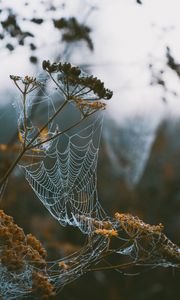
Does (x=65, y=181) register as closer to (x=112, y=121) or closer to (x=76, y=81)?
(x=76, y=81)

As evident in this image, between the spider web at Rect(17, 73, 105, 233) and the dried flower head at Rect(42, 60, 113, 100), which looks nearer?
the dried flower head at Rect(42, 60, 113, 100)

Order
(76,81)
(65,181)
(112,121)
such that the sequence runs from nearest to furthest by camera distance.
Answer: (76,81) < (65,181) < (112,121)

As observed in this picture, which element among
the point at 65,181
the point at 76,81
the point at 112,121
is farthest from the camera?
the point at 112,121

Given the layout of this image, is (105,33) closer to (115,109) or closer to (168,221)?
(115,109)

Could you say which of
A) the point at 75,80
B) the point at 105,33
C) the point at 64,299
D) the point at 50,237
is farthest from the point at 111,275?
the point at 75,80

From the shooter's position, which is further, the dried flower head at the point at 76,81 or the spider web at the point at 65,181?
the spider web at the point at 65,181

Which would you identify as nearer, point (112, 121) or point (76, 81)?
point (76, 81)

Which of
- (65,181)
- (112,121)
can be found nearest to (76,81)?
(65,181)

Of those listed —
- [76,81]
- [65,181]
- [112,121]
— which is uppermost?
[112,121]
